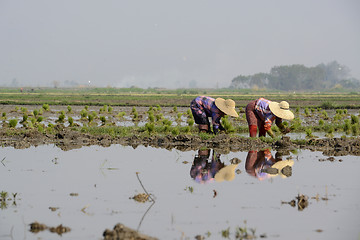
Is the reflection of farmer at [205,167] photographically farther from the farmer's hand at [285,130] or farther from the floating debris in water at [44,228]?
the floating debris in water at [44,228]

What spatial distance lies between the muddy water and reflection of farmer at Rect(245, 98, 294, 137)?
1.80 meters

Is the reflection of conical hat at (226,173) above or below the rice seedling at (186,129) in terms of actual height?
below

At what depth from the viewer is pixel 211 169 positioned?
41.5ft

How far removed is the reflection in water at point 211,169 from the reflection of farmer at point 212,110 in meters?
3.40

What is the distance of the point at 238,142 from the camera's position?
17.3 m

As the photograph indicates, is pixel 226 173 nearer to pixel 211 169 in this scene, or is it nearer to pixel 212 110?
pixel 211 169

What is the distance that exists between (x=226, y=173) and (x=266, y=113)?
5.33 meters

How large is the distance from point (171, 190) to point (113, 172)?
2.42 metres

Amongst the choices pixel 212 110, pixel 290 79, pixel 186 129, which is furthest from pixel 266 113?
pixel 290 79

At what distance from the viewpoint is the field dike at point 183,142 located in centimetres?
1673

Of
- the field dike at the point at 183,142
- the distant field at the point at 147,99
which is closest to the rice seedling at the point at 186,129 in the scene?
the field dike at the point at 183,142

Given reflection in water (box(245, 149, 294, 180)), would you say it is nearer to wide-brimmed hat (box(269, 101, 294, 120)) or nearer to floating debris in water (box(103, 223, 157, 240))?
wide-brimmed hat (box(269, 101, 294, 120))

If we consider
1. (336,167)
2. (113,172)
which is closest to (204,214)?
(113,172)

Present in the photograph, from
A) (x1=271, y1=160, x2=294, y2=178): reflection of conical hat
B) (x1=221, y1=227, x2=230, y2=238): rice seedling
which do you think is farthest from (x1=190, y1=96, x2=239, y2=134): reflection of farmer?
(x1=221, y1=227, x2=230, y2=238): rice seedling
